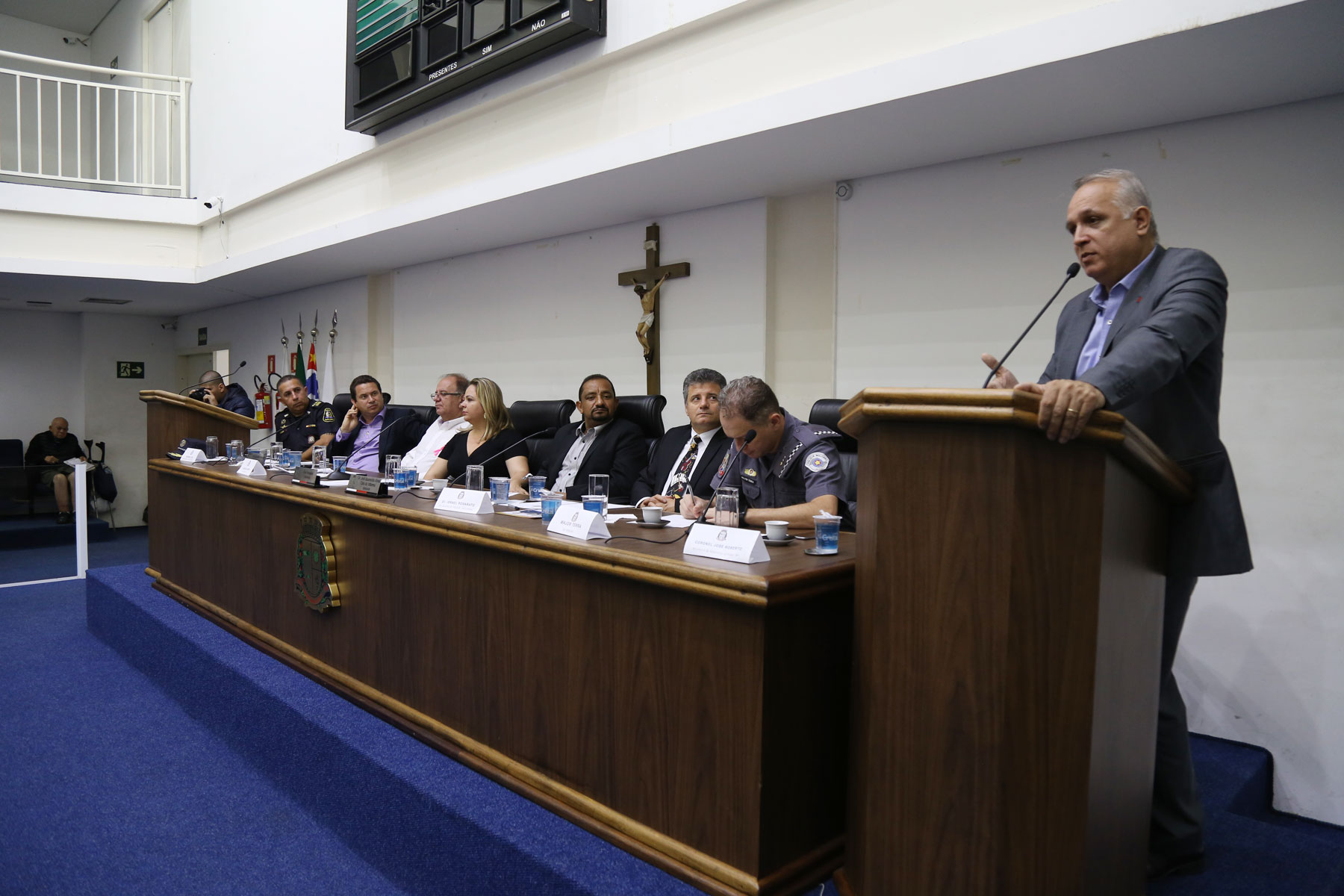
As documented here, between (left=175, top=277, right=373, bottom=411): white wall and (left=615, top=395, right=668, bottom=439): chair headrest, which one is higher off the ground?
(left=175, top=277, right=373, bottom=411): white wall

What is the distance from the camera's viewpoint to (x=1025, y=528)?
1034 mm

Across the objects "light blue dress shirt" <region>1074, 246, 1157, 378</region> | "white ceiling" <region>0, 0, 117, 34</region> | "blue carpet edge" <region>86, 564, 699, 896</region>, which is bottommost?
"blue carpet edge" <region>86, 564, 699, 896</region>

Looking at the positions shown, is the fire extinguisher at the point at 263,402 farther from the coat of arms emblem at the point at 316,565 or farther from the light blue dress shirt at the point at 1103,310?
the light blue dress shirt at the point at 1103,310

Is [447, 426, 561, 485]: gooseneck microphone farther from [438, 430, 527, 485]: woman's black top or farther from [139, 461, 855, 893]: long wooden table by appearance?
[139, 461, 855, 893]: long wooden table

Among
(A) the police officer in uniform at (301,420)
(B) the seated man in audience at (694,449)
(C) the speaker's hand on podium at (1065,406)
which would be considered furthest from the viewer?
(A) the police officer in uniform at (301,420)

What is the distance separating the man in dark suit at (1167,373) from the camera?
4.03ft

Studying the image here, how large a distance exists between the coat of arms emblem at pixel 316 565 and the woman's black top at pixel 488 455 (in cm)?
82

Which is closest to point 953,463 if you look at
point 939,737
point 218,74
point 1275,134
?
point 939,737

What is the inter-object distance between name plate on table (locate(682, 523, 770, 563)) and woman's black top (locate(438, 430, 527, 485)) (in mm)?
1904

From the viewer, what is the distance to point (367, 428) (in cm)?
460

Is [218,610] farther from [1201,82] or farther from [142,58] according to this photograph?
[142,58]

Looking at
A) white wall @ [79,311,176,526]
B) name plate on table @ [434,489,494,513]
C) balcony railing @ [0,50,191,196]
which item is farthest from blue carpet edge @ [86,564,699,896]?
white wall @ [79,311,176,526]

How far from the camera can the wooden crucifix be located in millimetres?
3973

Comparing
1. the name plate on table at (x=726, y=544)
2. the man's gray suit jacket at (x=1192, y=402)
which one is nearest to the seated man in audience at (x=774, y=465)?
the name plate on table at (x=726, y=544)
